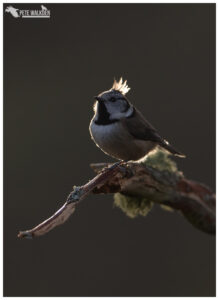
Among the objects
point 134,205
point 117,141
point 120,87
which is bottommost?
point 134,205

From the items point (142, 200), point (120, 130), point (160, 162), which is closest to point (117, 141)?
point (120, 130)

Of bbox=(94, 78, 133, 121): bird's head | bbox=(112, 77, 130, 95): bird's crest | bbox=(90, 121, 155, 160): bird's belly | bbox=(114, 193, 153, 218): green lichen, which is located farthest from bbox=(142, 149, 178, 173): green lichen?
bbox=(112, 77, 130, 95): bird's crest

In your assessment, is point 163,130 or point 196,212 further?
point 163,130

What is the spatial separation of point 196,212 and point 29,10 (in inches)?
147

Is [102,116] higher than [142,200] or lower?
higher

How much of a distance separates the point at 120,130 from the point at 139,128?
8.2 inches

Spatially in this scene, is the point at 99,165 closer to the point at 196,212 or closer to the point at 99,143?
the point at 99,143

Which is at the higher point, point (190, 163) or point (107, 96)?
point (107, 96)

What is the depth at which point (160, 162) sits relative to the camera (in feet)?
13.3

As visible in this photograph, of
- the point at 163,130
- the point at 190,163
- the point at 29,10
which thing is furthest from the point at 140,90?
the point at 29,10

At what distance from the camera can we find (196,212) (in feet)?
13.1

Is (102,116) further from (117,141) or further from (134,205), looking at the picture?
(134,205)

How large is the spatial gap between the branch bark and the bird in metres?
0.21

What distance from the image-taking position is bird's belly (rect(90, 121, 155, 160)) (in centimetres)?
402
